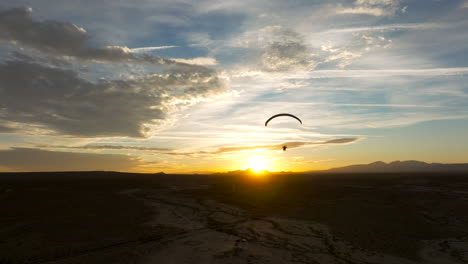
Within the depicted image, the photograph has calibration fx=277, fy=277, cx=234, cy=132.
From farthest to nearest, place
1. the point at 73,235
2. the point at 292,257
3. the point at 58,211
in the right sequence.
Answer: the point at 58,211
the point at 73,235
the point at 292,257

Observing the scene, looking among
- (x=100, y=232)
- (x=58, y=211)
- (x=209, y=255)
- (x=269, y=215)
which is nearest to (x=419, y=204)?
(x=269, y=215)

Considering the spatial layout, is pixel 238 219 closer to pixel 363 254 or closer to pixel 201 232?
pixel 201 232

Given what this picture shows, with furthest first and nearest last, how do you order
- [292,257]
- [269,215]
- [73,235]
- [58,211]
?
[58,211] < [269,215] < [73,235] < [292,257]

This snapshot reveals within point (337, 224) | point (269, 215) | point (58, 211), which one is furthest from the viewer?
point (58, 211)

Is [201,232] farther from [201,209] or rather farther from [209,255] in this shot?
[201,209]

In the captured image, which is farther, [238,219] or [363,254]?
[238,219]

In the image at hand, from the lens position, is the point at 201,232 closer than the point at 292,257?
No

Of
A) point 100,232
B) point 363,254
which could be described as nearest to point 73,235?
point 100,232

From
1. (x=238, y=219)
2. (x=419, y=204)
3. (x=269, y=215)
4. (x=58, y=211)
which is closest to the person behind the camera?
(x=238, y=219)
